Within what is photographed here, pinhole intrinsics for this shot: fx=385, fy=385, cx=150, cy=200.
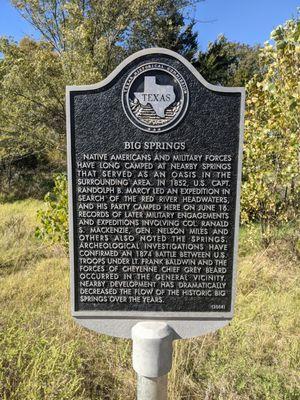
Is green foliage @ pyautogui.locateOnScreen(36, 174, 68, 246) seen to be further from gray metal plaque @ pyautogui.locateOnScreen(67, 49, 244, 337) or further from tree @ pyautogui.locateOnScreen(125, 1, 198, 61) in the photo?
tree @ pyautogui.locateOnScreen(125, 1, 198, 61)

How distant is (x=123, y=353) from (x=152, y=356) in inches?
36.7

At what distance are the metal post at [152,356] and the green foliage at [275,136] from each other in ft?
10.2

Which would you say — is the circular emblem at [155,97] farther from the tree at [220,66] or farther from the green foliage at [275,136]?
the tree at [220,66]

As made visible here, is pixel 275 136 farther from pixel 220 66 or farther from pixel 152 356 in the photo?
pixel 220 66

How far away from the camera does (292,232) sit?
6.16 metres

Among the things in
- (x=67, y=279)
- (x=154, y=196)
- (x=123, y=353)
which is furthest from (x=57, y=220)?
(x=154, y=196)

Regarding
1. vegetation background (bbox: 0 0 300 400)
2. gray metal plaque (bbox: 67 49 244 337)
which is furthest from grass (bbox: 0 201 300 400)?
gray metal plaque (bbox: 67 49 244 337)

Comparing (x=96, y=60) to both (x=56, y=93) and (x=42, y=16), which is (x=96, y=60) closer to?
(x=56, y=93)

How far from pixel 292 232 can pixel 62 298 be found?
151 inches

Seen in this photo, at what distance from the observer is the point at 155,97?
2.12 meters

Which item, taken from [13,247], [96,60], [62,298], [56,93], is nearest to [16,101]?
[56,93]

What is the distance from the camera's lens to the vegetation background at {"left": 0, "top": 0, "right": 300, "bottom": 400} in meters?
2.70

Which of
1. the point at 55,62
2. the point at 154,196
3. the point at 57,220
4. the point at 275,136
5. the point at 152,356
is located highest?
the point at 55,62

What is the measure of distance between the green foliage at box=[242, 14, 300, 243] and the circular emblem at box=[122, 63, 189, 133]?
2.43m
